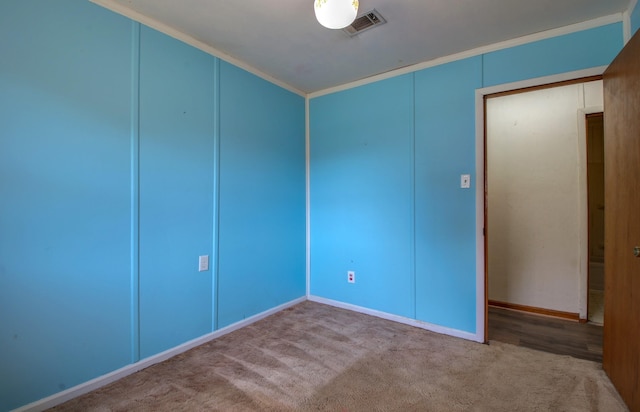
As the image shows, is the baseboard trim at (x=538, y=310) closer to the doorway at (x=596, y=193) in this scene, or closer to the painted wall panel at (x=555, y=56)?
the doorway at (x=596, y=193)

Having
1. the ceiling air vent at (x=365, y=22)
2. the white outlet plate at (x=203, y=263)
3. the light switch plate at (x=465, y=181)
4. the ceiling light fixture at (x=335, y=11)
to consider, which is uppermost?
the ceiling air vent at (x=365, y=22)

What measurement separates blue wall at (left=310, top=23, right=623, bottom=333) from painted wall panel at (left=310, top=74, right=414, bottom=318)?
0.04 ft

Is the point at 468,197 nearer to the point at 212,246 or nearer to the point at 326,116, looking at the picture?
the point at 326,116

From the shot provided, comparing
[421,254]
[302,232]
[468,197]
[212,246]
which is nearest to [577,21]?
[468,197]

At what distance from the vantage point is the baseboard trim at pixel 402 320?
2.52 meters

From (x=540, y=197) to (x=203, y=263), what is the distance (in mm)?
3621

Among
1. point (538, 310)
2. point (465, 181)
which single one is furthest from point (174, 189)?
point (538, 310)

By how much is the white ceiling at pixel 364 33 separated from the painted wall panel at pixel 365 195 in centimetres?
49

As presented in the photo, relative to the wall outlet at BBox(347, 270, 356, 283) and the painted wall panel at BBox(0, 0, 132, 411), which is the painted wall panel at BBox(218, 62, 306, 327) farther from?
the painted wall panel at BBox(0, 0, 132, 411)

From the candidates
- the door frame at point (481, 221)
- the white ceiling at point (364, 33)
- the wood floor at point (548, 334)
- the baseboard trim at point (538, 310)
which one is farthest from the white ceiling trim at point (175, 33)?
the baseboard trim at point (538, 310)

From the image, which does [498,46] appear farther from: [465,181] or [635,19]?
[465,181]

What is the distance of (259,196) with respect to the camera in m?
2.95

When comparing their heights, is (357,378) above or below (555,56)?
below

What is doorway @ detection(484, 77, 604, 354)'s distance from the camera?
9.76 ft
